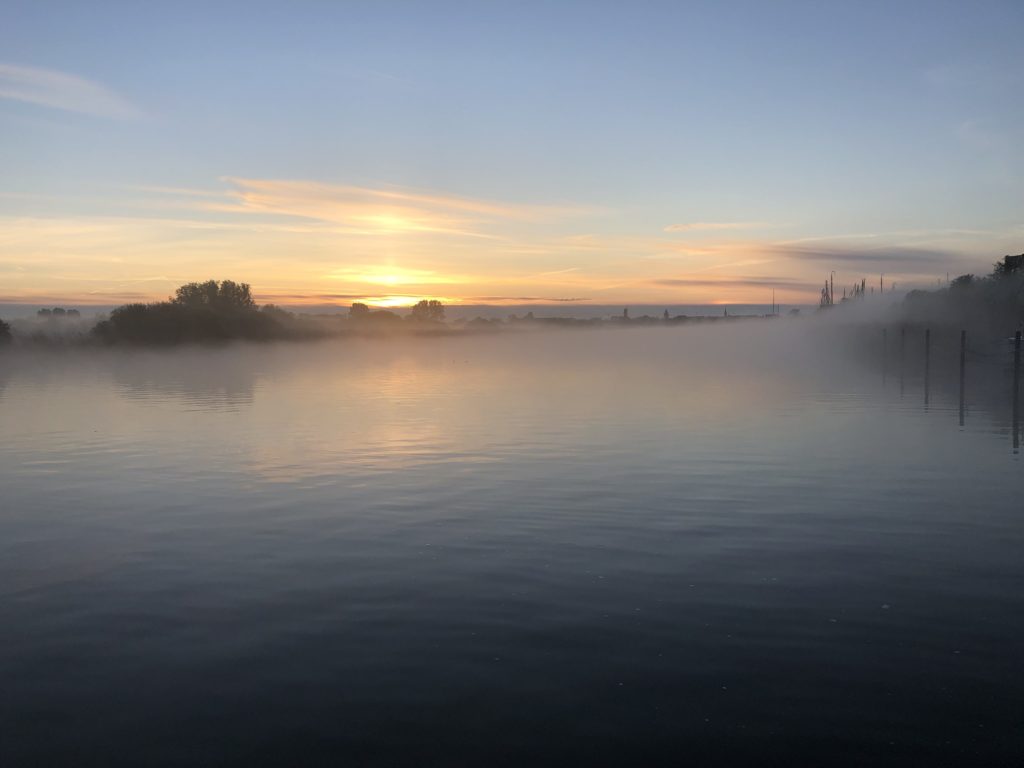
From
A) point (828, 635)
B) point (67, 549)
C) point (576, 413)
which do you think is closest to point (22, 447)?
point (67, 549)

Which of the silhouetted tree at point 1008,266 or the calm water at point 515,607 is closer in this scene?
the calm water at point 515,607

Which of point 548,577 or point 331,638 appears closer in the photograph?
point 331,638

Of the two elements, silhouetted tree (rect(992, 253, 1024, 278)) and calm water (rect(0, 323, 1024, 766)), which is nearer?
calm water (rect(0, 323, 1024, 766))

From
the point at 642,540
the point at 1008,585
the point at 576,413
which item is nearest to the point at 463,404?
the point at 576,413

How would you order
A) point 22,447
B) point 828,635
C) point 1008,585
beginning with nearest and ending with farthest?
point 828,635
point 1008,585
point 22,447

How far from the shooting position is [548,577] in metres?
14.2

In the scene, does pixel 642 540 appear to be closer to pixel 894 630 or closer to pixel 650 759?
pixel 894 630

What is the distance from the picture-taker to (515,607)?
41.7 ft

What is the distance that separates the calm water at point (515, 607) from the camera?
8.79 meters

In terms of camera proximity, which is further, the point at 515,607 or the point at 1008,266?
the point at 1008,266

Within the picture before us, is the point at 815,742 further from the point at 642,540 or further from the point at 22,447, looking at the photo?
the point at 22,447

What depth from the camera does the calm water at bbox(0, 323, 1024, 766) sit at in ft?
28.8

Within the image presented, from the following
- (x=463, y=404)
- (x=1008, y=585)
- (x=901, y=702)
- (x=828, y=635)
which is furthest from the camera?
(x=463, y=404)

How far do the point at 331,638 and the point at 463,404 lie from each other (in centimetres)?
3986
